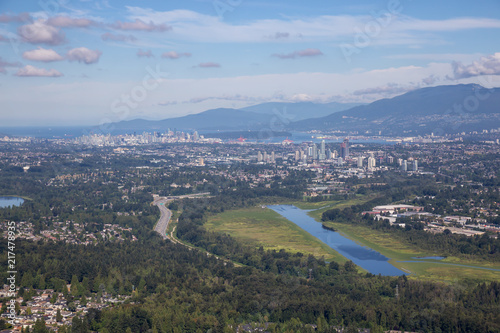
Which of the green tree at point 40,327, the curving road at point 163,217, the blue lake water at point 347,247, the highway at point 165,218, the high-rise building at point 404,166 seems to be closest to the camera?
the green tree at point 40,327

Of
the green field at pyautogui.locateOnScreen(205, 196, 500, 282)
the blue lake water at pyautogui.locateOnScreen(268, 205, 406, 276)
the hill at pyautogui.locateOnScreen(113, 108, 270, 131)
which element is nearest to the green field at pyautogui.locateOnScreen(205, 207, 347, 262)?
the green field at pyautogui.locateOnScreen(205, 196, 500, 282)

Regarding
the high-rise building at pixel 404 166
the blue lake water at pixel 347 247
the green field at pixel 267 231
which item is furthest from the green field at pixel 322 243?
the high-rise building at pixel 404 166

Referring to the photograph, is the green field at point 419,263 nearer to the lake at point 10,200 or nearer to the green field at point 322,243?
the green field at point 322,243

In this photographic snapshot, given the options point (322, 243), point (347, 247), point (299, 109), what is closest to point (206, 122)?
point (299, 109)

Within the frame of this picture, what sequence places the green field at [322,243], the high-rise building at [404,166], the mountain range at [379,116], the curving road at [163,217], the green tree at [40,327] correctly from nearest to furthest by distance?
the green tree at [40,327] → the green field at [322,243] → the curving road at [163,217] → the high-rise building at [404,166] → the mountain range at [379,116]

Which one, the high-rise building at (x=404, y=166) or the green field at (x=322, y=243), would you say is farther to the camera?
the high-rise building at (x=404, y=166)

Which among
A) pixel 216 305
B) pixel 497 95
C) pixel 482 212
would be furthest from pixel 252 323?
pixel 497 95

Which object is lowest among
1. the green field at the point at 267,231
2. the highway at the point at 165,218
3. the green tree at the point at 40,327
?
the green field at the point at 267,231
